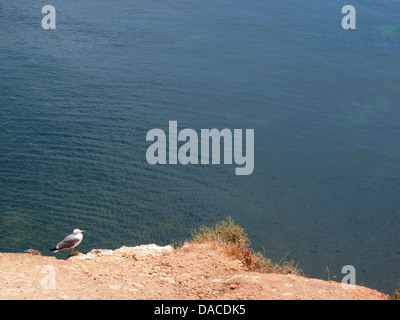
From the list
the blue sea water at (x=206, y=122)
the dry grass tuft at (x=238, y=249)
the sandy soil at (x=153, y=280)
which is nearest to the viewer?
the sandy soil at (x=153, y=280)

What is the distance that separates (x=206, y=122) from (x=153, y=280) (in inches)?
900

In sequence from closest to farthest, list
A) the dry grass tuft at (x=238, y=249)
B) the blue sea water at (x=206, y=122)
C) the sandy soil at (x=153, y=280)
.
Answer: the sandy soil at (x=153, y=280), the dry grass tuft at (x=238, y=249), the blue sea water at (x=206, y=122)

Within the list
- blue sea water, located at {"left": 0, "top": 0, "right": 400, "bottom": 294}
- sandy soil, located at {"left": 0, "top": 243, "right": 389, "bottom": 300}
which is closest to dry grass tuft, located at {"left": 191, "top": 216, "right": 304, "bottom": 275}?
sandy soil, located at {"left": 0, "top": 243, "right": 389, "bottom": 300}

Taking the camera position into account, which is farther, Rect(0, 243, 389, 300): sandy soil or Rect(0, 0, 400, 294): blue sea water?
Rect(0, 0, 400, 294): blue sea water

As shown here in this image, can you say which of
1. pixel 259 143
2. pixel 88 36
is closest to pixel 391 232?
pixel 259 143

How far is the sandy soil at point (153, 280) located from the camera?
1266 centimetres

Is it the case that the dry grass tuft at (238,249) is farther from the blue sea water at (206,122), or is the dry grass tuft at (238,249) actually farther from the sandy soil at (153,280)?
the blue sea water at (206,122)

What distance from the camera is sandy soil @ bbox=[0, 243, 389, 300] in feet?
41.5

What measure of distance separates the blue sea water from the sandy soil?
863 cm

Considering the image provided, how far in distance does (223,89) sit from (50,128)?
1580 cm

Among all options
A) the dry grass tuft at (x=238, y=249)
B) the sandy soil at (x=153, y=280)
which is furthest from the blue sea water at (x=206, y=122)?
the sandy soil at (x=153, y=280)

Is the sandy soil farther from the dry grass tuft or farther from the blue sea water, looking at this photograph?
the blue sea water

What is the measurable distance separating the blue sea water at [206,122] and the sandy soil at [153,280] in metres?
8.63
